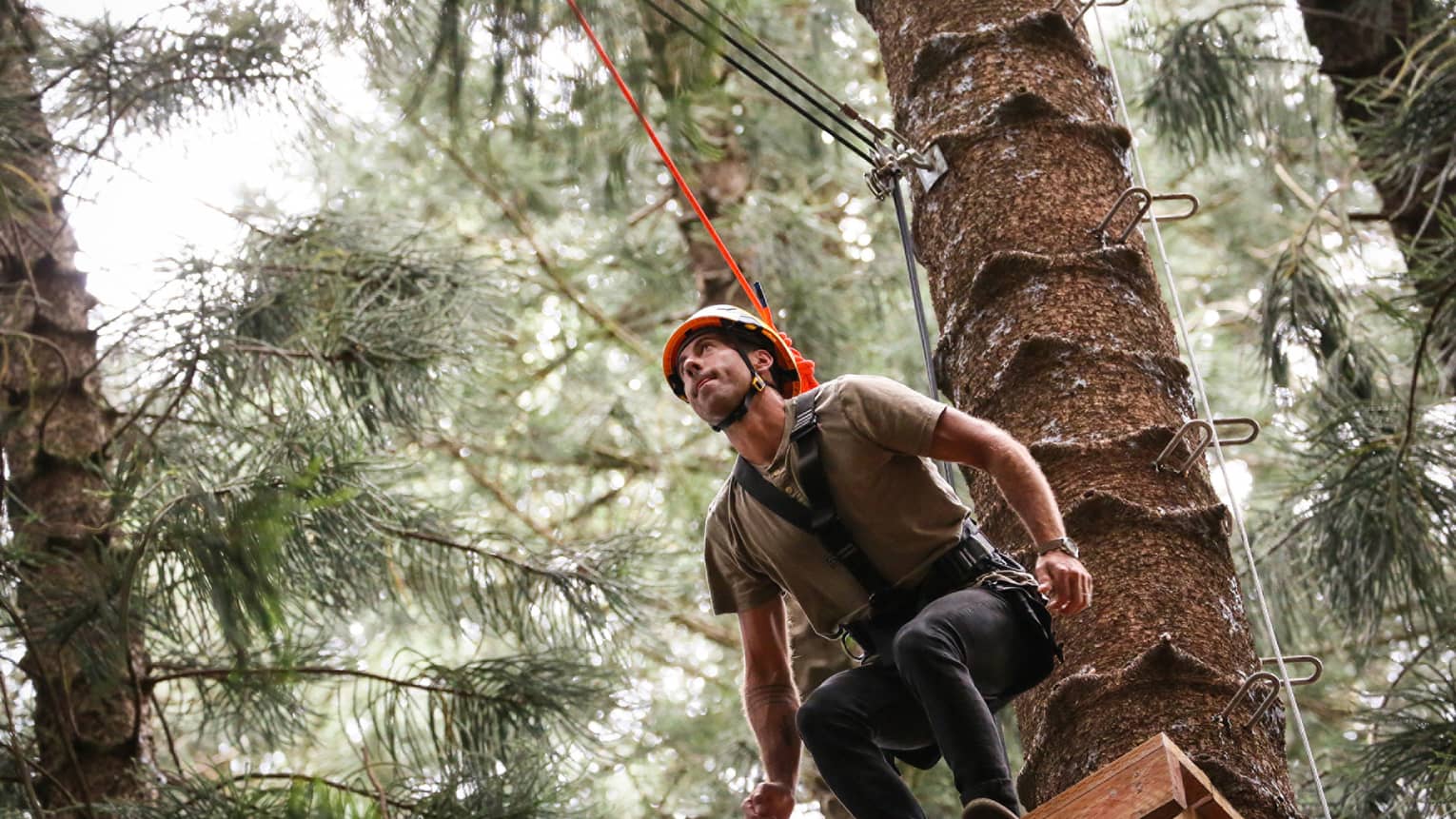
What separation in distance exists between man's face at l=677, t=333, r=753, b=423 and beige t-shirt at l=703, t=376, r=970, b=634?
0.47 feet

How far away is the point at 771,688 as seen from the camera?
315 centimetres

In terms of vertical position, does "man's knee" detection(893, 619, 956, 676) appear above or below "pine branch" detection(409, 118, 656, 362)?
below

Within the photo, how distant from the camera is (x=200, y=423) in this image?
529 centimetres

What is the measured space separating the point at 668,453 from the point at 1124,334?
545cm

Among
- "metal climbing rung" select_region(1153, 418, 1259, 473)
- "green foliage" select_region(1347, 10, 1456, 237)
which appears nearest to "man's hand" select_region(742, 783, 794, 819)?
"metal climbing rung" select_region(1153, 418, 1259, 473)

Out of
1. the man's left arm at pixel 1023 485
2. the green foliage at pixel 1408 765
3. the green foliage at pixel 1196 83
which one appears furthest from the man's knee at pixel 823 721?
the green foliage at pixel 1196 83

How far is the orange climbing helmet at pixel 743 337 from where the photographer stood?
3207mm

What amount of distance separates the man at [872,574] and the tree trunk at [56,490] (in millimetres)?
1717

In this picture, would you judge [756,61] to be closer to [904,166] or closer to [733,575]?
[904,166]

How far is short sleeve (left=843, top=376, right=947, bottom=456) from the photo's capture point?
9.32 ft

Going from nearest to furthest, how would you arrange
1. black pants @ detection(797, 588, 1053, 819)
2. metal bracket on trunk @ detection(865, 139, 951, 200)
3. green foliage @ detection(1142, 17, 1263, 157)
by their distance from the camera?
black pants @ detection(797, 588, 1053, 819)
metal bracket on trunk @ detection(865, 139, 951, 200)
green foliage @ detection(1142, 17, 1263, 157)

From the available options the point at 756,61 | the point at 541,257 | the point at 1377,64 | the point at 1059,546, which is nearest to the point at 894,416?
the point at 1059,546

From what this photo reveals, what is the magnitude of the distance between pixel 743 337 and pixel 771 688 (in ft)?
2.29

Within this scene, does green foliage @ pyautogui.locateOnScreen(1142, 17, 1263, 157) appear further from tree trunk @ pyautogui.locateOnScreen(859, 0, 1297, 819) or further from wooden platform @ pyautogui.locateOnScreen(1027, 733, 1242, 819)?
wooden platform @ pyautogui.locateOnScreen(1027, 733, 1242, 819)
